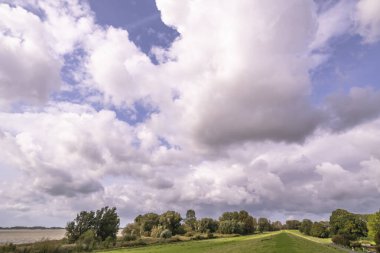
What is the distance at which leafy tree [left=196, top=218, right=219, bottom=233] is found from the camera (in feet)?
629

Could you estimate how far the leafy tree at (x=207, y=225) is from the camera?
19162 cm

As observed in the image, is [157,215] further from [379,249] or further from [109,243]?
[379,249]

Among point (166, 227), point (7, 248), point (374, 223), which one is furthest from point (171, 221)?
point (7, 248)

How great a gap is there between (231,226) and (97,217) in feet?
332

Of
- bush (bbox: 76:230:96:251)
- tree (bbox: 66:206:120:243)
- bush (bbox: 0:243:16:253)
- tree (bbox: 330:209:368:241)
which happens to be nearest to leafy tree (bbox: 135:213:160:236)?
tree (bbox: 66:206:120:243)

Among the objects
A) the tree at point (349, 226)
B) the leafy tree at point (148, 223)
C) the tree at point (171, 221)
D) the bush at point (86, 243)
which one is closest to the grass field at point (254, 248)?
the bush at point (86, 243)

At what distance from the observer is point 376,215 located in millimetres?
135000

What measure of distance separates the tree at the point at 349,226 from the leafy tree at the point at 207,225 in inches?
2363

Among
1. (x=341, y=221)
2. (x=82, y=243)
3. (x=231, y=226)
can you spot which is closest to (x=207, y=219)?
(x=231, y=226)

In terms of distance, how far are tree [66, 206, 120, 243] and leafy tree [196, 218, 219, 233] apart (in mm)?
83900

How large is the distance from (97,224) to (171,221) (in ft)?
208

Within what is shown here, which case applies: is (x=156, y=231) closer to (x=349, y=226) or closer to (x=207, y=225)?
(x=207, y=225)

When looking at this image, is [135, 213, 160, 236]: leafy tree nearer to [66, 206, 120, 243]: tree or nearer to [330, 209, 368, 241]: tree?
[66, 206, 120, 243]: tree

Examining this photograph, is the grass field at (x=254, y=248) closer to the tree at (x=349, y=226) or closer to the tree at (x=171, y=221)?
the tree at (x=171, y=221)
